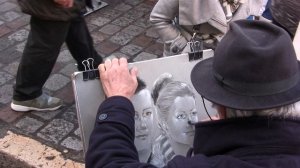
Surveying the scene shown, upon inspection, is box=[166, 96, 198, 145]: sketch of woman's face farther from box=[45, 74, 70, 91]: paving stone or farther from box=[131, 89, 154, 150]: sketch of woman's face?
box=[45, 74, 70, 91]: paving stone

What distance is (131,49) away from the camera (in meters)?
4.31

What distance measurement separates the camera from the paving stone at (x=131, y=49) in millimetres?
4258

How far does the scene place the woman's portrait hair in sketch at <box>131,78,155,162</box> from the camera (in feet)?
6.21

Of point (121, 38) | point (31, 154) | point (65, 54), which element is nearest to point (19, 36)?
point (65, 54)

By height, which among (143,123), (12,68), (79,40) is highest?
(143,123)

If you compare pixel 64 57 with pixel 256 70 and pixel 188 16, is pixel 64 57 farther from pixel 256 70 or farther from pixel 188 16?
pixel 256 70

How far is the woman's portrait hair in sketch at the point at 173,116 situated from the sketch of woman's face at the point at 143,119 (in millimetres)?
35

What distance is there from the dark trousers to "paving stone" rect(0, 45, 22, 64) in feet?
2.52

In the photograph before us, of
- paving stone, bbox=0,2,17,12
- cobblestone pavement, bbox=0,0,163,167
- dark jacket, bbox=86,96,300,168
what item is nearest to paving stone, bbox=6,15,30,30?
cobblestone pavement, bbox=0,0,163,167

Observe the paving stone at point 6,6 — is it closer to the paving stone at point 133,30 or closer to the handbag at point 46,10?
the paving stone at point 133,30

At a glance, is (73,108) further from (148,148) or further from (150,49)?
(148,148)

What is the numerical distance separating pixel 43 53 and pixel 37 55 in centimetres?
4

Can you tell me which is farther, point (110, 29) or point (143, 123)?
point (110, 29)

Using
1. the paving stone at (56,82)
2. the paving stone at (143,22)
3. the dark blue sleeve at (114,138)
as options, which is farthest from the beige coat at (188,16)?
the paving stone at (143,22)
